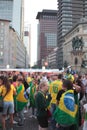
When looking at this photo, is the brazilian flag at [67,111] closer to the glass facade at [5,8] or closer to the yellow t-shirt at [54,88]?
the yellow t-shirt at [54,88]

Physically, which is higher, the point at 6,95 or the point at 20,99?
the point at 6,95

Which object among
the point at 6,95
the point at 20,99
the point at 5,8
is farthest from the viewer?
the point at 5,8

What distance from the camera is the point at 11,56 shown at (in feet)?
442

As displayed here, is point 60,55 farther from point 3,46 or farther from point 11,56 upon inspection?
point 3,46

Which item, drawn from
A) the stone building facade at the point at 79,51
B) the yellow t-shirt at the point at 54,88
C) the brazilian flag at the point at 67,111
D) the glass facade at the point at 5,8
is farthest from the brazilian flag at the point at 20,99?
the glass facade at the point at 5,8

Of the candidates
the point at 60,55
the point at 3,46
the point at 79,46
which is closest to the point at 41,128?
the point at 79,46

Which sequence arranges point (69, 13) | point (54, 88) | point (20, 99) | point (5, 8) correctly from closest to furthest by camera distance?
point (54, 88) < point (20, 99) < point (69, 13) < point (5, 8)

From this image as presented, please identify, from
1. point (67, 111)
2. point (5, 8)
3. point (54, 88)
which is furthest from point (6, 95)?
point (5, 8)

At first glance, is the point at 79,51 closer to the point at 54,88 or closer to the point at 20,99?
the point at 20,99

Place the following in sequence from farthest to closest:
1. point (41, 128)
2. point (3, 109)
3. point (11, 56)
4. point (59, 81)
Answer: point (11, 56)
point (59, 81)
point (3, 109)
point (41, 128)

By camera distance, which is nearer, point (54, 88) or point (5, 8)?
point (54, 88)

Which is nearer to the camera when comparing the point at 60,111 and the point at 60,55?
the point at 60,111

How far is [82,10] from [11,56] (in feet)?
165

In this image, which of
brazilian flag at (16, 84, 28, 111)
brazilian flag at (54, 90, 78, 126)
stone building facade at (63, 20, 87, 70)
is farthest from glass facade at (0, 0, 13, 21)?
brazilian flag at (54, 90, 78, 126)
